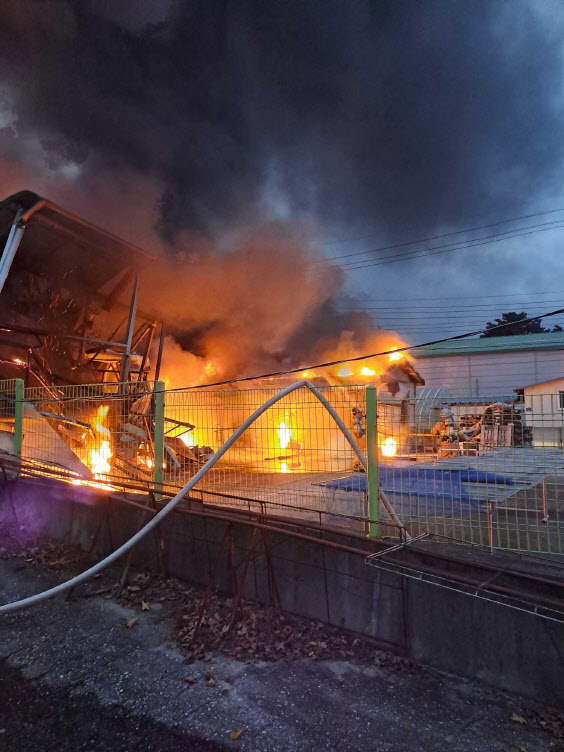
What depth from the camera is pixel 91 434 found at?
7.20m

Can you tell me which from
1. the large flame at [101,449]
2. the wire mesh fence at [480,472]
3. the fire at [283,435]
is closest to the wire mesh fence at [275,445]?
the fire at [283,435]

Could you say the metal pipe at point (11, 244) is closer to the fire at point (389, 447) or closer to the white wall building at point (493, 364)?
the fire at point (389, 447)

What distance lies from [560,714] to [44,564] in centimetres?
557

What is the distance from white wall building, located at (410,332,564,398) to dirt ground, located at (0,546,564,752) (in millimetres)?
Answer: 28260

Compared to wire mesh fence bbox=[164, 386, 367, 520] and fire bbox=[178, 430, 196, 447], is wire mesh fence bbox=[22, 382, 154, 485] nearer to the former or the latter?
fire bbox=[178, 430, 196, 447]

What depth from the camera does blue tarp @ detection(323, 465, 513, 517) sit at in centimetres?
407

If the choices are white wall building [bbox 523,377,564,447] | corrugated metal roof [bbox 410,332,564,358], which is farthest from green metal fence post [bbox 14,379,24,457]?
corrugated metal roof [bbox 410,332,564,358]

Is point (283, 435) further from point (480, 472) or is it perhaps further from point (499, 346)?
point (499, 346)

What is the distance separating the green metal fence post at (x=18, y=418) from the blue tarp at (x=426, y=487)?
19.3 feet

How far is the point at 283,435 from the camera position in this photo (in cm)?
528

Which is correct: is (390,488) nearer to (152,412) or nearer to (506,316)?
(152,412)

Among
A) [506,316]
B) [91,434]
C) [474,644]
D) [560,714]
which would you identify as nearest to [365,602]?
[474,644]

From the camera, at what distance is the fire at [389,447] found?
4.66m

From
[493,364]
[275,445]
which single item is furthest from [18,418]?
[493,364]
